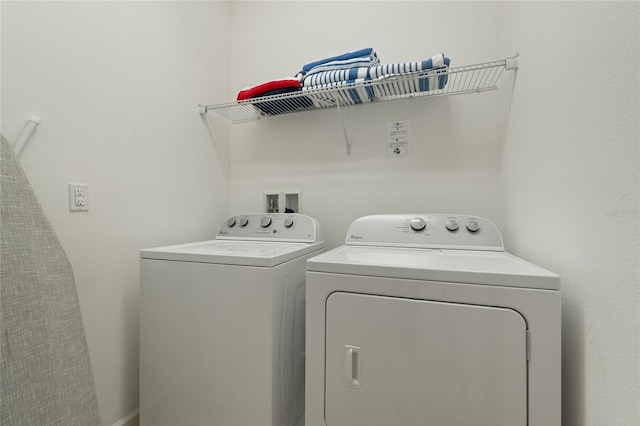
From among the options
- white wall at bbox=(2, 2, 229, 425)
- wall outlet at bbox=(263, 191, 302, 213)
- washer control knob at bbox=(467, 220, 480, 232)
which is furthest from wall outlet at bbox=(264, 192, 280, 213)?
washer control knob at bbox=(467, 220, 480, 232)

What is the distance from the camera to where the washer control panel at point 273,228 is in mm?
1544

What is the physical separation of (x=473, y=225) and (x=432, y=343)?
69 centimetres

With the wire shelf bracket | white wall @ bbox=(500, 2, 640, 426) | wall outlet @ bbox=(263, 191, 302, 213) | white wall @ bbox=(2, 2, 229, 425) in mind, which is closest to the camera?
white wall @ bbox=(500, 2, 640, 426)

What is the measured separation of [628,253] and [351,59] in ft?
4.46

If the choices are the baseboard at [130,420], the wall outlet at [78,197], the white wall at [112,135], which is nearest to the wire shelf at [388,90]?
the white wall at [112,135]

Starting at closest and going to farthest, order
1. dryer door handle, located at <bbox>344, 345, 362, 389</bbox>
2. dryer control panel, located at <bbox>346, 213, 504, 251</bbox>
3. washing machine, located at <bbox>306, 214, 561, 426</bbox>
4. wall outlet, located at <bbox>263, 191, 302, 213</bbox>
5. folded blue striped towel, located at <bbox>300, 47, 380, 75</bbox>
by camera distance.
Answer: washing machine, located at <bbox>306, 214, 561, 426</bbox>
dryer door handle, located at <bbox>344, 345, 362, 389</bbox>
dryer control panel, located at <bbox>346, 213, 504, 251</bbox>
folded blue striped towel, located at <bbox>300, 47, 380, 75</bbox>
wall outlet, located at <bbox>263, 191, 302, 213</bbox>

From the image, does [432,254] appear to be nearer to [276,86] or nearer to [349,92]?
[349,92]

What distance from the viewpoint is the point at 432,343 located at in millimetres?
792

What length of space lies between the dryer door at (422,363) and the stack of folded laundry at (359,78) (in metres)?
1.08

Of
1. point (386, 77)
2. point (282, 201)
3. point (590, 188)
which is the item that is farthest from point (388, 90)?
point (590, 188)

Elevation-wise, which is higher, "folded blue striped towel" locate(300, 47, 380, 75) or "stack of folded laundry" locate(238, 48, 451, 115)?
"folded blue striped towel" locate(300, 47, 380, 75)

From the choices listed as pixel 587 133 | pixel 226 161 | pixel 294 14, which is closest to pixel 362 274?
pixel 587 133

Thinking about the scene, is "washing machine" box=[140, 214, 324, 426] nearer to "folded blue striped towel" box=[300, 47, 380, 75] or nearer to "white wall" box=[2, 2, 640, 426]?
"white wall" box=[2, 2, 640, 426]

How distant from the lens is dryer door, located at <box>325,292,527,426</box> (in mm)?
739
